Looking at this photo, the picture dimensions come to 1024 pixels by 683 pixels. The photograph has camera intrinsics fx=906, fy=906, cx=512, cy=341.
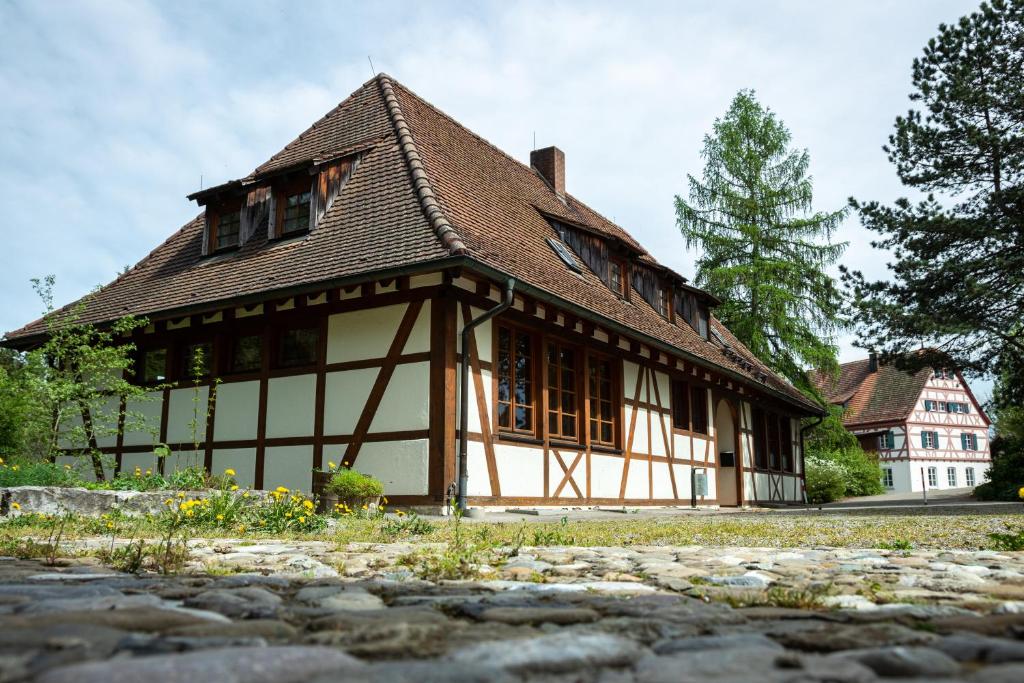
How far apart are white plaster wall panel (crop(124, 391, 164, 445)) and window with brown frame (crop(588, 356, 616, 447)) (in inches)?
254

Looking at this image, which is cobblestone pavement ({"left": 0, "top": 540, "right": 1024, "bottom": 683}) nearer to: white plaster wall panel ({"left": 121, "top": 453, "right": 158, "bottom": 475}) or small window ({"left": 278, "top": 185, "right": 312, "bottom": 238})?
small window ({"left": 278, "top": 185, "right": 312, "bottom": 238})

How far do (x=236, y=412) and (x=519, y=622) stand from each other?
10796mm

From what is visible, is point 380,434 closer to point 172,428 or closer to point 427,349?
point 427,349

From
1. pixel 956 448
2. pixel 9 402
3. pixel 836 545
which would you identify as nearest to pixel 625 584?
pixel 836 545

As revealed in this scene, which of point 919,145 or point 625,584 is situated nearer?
point 625,584

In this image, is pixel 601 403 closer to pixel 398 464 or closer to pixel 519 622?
pixel 398 464

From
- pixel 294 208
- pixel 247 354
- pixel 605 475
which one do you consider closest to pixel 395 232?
pixel 294 208

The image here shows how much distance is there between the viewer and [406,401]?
11.0 meters

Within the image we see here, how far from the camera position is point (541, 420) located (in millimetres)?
12633

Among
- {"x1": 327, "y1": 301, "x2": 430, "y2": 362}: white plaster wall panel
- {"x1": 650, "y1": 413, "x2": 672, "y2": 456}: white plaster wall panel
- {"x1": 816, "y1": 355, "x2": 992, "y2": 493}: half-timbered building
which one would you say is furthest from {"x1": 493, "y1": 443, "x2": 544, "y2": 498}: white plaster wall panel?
{"x1": 816, "y1": 355, "x2": 992, "y2": 493}: half-timbered building

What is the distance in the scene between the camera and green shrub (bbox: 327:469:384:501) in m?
9.75

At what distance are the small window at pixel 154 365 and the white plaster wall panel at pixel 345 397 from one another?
3.41 meters

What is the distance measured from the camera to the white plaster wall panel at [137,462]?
13.2m

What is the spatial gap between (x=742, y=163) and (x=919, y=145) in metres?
11.7
